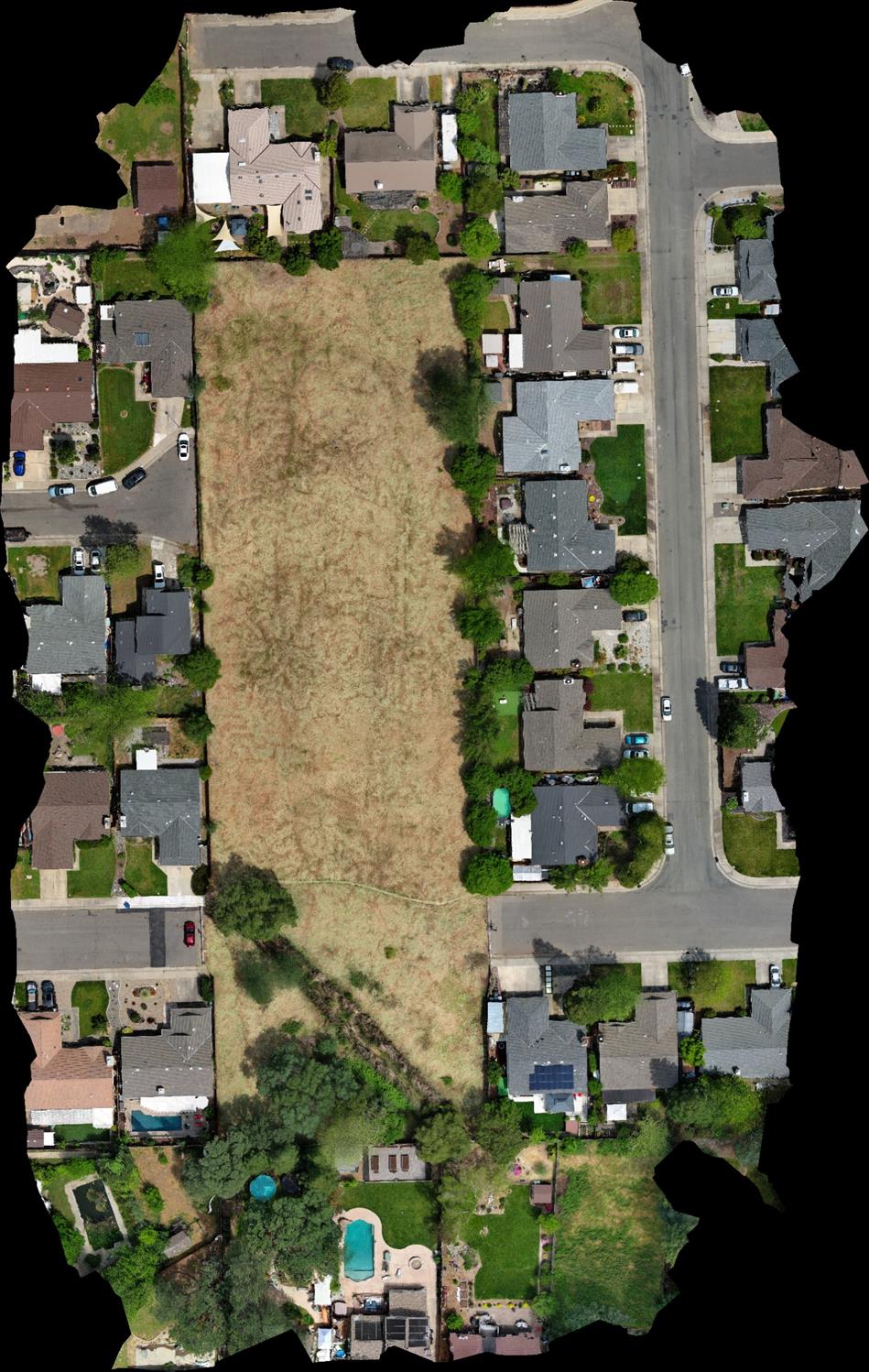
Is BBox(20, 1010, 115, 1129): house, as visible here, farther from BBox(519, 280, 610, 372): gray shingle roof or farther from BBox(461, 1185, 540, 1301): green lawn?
BBox(519, 280, 610, 372): gray shingle roof

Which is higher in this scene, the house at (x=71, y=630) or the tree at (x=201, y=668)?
the house at (x=71, y=630)

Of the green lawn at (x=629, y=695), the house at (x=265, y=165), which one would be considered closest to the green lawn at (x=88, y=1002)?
the green lawn at (x=629, y=695)

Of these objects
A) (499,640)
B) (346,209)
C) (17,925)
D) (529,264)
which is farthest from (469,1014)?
(346,209)

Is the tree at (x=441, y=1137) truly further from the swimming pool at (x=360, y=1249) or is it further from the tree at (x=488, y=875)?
the tree at (x=488, y=875)

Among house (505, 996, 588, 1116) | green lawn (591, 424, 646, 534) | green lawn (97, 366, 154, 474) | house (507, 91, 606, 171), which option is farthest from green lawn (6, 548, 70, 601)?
house (505, 996, 588, 1116)

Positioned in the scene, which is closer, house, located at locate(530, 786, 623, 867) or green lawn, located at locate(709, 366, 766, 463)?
house, located at locate(530, 786, 623, 867)

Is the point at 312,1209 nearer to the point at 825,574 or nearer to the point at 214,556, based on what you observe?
the point at 214,556
